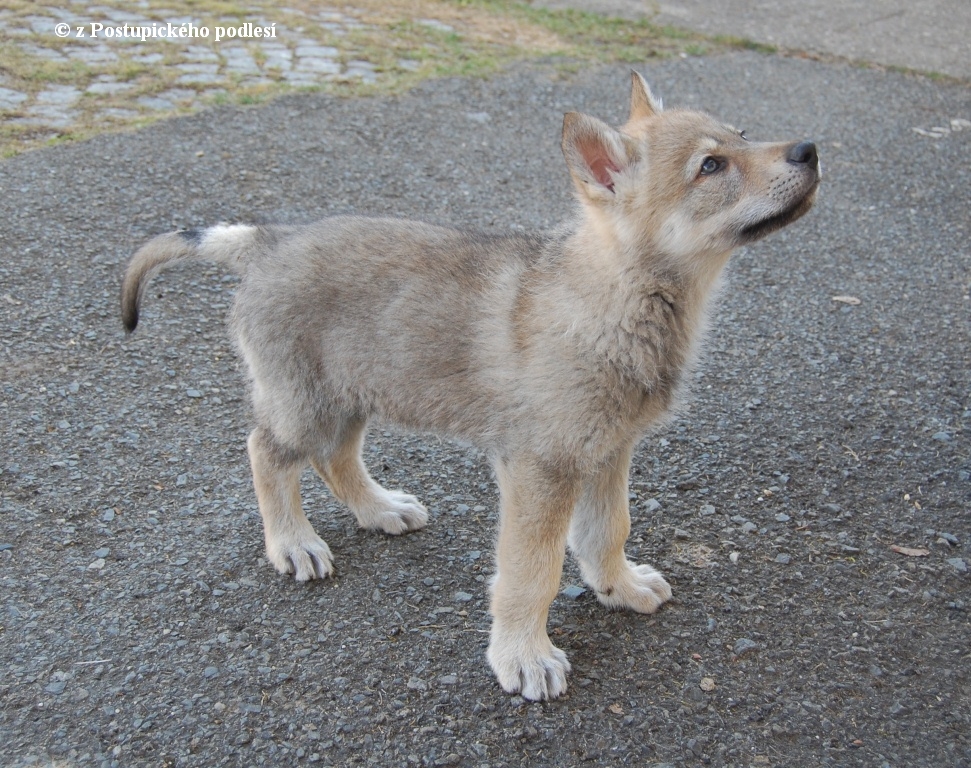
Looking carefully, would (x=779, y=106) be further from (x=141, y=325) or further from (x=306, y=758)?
(x=306, y=758)

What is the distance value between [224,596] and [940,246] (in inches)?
221

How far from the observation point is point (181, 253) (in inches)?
145

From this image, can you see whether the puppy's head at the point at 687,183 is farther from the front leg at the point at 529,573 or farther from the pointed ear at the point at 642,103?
the front leg at the point at 529,573

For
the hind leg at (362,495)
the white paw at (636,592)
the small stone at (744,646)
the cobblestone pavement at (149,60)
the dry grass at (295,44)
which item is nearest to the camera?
the small stone at (744,646)

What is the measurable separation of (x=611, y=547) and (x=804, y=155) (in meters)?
1.58

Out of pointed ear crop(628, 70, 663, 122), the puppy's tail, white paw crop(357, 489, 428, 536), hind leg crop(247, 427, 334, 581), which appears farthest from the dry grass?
pointed ear crop(628, 70, 663, 122)

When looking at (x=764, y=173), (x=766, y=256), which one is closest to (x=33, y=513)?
(x=764, y=173)

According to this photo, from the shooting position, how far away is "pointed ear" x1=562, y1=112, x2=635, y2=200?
3.24 metres

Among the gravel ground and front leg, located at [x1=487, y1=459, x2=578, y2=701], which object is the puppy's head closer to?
front leg, located at [x1=487, y1=459, x2=578, y2=701]

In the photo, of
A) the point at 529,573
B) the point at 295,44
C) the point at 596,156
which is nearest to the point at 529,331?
the point at 596,156

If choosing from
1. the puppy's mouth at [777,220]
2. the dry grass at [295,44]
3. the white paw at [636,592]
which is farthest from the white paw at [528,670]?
the dry grass at [295,44]

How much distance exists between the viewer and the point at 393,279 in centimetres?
351

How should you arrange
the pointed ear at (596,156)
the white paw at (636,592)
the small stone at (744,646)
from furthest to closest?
the white paw at (636,592) → the small stone at (744,646) → the pointed ear at (596,156)

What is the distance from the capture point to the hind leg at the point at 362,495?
156 inches
